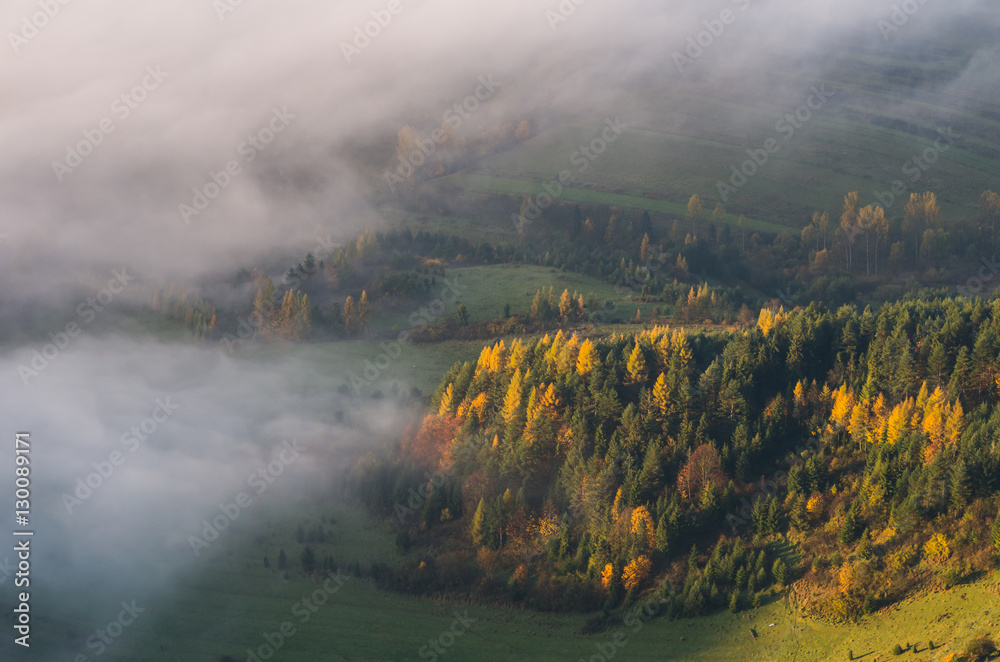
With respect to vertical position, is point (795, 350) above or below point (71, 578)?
above

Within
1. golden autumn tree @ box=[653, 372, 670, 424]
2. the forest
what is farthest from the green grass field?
golden autumn tree @ box=[653, 372, 670, 424]

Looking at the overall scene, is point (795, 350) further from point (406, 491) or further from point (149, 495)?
point (149, 495)

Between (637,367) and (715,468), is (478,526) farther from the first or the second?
(637,367)

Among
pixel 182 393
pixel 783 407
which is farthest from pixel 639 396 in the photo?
pixel 182 393

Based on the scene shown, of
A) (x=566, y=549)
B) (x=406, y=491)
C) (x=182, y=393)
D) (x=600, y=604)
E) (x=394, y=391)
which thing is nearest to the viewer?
(x=600, y=604)

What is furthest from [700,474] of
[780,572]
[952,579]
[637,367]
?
[952,579]

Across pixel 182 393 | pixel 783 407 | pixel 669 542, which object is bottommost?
pixel 182 393

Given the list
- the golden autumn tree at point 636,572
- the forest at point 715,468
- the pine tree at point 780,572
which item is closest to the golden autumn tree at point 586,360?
the forest at point 715,468

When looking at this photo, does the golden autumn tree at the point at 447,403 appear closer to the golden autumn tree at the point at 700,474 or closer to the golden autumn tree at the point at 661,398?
the golden autumn tree at the point at 661,398

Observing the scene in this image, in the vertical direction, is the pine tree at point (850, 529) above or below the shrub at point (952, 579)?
below

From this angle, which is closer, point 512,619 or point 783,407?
point 512,619

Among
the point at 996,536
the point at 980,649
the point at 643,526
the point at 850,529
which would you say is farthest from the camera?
the point at 643,526
